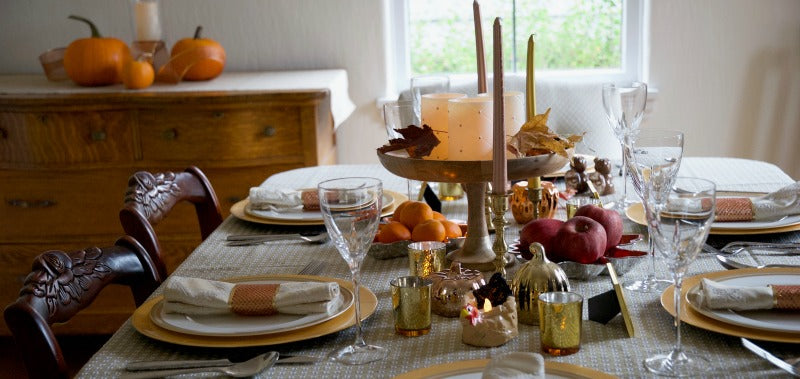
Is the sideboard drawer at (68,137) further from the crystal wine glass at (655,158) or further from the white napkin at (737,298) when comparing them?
the white napkin at (737,298)

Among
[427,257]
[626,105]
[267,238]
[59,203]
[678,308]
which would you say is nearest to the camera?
[678,308]

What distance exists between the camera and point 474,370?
0.88 meters

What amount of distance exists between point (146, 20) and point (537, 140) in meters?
2.17

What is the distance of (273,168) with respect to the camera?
2.82 m

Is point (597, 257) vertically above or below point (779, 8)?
below

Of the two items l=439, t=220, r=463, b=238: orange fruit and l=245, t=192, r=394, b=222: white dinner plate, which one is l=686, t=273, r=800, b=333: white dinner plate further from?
l=245, t=192, r=394, b=222: white dinner plate

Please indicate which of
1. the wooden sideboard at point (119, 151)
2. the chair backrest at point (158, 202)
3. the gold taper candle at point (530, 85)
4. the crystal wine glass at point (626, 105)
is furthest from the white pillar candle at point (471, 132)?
the wooden sideboard at point (119, 151)

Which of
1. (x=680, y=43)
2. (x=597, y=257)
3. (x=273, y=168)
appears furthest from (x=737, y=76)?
(x=597, y=257)

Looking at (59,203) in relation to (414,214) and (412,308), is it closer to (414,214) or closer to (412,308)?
(414,214)

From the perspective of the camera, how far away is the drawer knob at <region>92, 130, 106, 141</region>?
2.80m

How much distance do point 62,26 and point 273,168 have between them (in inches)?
43.9

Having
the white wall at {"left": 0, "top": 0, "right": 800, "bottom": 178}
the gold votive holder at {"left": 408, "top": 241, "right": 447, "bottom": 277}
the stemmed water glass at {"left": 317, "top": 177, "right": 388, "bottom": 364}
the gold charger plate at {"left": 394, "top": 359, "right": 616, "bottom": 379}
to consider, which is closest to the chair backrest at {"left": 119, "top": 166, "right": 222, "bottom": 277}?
the gold votive holder at {"left": 408, "top": 241, "right": 447, "bottom": 277}

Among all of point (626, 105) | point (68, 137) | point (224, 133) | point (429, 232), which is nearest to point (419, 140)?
point (429, 232)

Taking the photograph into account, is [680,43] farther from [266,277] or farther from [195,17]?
[266,277]
